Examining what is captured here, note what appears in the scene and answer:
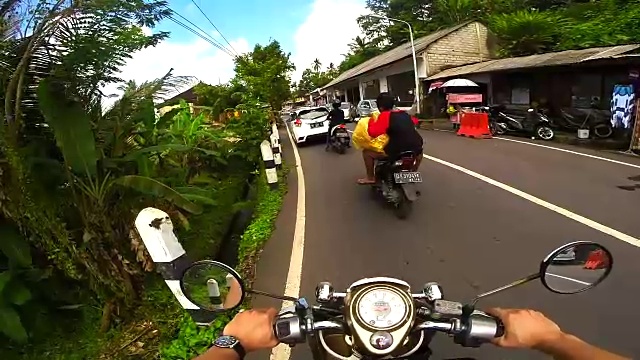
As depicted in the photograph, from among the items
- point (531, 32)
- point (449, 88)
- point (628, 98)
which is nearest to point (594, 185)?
point (628, 98)

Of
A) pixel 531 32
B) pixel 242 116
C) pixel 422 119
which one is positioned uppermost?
pixel 531 32

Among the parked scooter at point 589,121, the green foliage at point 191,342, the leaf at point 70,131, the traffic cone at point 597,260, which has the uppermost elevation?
the leaf at point 70,131

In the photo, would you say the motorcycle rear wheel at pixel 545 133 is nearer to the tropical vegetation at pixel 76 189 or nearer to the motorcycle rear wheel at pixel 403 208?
the motorcycle rear wheel at pixel 403 208

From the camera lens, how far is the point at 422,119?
28.3 m

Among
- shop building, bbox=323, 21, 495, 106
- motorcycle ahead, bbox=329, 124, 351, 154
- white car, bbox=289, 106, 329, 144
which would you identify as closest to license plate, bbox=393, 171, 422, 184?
motorcycle ahead, bbox=329, 124, 351, 154

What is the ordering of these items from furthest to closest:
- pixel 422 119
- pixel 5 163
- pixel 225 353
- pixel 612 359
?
pixel 422 119 → pixel 5 163 → pixel 225 353 → pixel 612 359

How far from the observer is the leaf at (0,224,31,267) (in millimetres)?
4133

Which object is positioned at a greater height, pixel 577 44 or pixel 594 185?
pixel 577 44

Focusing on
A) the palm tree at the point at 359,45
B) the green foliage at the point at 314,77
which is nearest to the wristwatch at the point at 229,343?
the palm tree at the point at 359,45

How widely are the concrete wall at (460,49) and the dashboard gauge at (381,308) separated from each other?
96.8 ft

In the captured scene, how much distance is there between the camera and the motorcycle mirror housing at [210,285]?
197cm

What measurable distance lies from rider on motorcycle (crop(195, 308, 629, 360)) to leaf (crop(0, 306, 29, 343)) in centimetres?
294

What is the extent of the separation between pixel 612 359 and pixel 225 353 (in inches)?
52.8

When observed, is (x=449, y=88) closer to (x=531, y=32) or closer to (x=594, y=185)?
(x=531, y=32)
